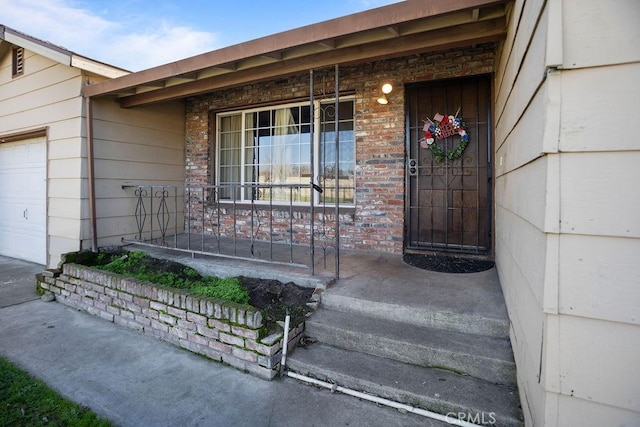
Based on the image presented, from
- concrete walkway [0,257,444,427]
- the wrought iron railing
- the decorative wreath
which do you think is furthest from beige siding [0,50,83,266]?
the decorative wreath

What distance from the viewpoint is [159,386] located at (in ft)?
7.22

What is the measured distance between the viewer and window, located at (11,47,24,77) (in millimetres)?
5396

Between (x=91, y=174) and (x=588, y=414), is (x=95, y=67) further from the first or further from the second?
(x=588, y=414)

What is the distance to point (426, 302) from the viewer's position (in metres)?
2.56

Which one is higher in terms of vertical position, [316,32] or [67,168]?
[316,32]

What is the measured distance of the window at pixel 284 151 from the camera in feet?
15.7

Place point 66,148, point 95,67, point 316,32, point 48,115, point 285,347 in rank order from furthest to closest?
point 48,115, point 66,148, point 95,67, point 316,32, point 285,347

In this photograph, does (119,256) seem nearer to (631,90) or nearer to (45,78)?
(45,78)

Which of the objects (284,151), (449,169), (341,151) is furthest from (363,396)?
(284,151)

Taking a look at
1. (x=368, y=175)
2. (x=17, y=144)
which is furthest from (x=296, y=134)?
(x=17, y=144)

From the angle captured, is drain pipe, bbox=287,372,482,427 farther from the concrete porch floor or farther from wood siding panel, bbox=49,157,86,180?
wood siding panel, bbox=49,157,86,180

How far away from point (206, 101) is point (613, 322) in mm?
6110

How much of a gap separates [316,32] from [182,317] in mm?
2758

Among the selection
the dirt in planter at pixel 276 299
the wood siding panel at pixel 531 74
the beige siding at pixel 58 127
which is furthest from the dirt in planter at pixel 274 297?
the wood siding panel at pixel 531 74
